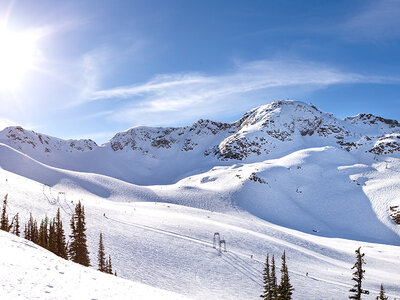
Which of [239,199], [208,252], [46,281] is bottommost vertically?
[208,252]

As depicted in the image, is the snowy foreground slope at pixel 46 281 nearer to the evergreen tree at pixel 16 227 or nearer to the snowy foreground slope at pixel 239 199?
the snowy foreground slope at pixel 239 199

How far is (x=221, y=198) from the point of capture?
9319 centimetres

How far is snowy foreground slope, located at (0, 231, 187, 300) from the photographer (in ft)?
34.3

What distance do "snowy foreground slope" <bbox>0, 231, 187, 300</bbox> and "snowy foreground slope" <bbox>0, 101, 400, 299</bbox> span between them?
20581 millimetres

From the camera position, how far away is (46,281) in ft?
38.9

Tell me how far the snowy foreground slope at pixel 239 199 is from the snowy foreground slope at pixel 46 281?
20.6m

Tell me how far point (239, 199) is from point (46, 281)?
277 feet

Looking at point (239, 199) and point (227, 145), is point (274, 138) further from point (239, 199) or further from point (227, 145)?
point (239, 199)

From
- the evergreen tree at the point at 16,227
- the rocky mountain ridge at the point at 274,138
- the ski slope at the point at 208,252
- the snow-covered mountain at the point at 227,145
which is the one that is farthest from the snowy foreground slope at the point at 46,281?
the rocky mountain ridge at the point at 274,138

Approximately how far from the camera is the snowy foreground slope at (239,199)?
39.7m

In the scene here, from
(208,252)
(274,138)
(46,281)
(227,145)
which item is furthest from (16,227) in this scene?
(274,138)

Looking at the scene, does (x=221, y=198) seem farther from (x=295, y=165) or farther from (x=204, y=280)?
(x=204, y=280)

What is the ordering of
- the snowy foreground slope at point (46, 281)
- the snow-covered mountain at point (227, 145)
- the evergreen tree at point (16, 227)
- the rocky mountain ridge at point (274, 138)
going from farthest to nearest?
the rocky mountain ridge at point (274, 138), the snow-covered mountain at point (227, 145), the evergreen tree at point (16, 227), the snowy foreground slope at point (46, 281)

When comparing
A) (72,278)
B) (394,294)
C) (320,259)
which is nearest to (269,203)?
(320,259)
